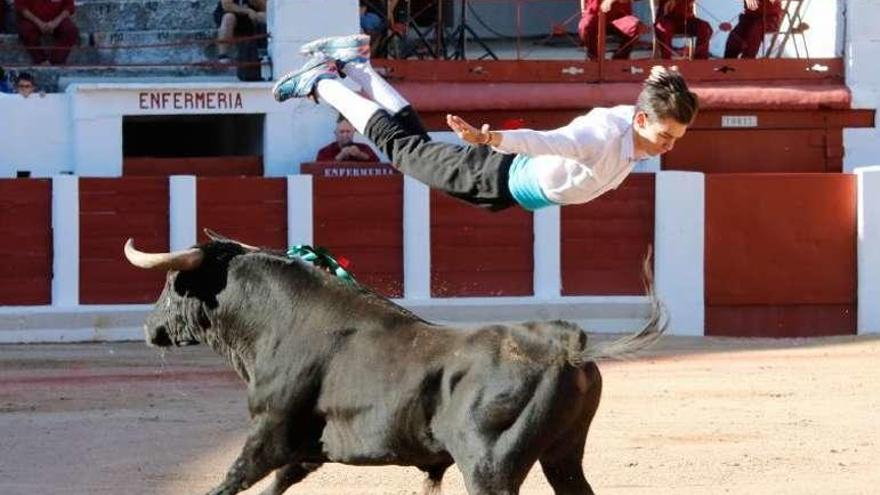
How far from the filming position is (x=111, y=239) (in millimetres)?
13469

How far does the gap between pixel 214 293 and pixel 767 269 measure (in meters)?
8.93

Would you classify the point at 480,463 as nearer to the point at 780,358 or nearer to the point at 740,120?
the point at 780,358

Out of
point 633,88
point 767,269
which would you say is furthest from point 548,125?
point 767,269

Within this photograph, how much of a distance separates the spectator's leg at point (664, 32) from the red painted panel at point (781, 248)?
6.20ft

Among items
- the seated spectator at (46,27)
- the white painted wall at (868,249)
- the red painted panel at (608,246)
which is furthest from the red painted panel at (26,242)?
the white painted wall at (868,249)

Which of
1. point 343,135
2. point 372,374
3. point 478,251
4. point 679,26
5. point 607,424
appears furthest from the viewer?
point 679,26

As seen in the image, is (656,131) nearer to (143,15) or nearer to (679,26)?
(679,26)

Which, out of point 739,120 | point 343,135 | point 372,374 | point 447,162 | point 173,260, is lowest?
point 372,374

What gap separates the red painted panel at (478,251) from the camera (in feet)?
45.4

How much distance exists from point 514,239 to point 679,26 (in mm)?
2974

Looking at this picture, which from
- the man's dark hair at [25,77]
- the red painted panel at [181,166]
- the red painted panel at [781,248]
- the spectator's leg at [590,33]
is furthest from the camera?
the spectator's leg at [590,33]

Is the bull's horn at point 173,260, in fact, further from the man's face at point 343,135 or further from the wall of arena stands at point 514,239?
the man's face at point 343,135

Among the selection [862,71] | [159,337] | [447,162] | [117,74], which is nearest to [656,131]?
[447,162]

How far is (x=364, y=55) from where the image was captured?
254 inches
